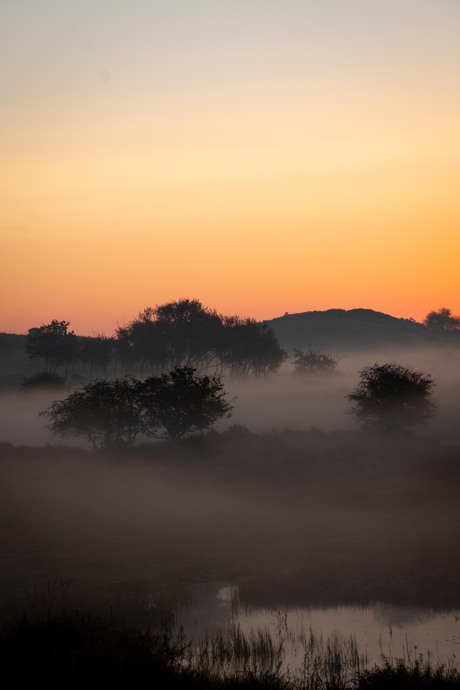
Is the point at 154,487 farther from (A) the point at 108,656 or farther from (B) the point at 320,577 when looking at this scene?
(A) the point at 108,656

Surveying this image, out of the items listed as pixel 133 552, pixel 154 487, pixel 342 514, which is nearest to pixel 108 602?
pixel 133 552

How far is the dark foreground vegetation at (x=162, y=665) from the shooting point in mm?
14820

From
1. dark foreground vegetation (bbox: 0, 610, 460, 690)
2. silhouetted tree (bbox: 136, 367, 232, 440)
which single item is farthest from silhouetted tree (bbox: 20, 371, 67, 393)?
dark foreground vegetation (bbox: 0, 610, 460, 690)

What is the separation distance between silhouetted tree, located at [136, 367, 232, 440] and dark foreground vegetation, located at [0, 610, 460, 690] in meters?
37.0

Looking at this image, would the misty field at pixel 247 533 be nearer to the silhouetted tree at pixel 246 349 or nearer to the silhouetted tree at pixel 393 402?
the silhouetted tree at pixel 393 402

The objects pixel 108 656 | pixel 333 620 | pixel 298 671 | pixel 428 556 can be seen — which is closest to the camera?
pixel 108 656

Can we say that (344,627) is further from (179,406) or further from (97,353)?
(97,353)

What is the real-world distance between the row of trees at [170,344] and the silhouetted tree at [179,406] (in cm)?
5875

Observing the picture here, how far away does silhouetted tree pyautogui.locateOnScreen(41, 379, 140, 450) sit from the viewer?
54.4 metres

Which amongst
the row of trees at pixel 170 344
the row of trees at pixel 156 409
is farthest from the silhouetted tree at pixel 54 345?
the row of trees at pixel 156 409

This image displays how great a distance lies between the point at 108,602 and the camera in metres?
24.0

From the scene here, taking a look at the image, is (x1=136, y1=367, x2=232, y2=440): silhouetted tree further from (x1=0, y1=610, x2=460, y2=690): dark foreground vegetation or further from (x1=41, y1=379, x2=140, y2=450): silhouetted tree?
(x1=0, y1=610, x2=460, y2=690): dark foreground vegetation

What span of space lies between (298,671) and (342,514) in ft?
64.8

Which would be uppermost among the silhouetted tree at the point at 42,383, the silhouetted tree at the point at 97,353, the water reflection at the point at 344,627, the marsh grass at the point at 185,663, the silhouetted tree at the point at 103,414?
the silhouetted tree at the point at 97,353
